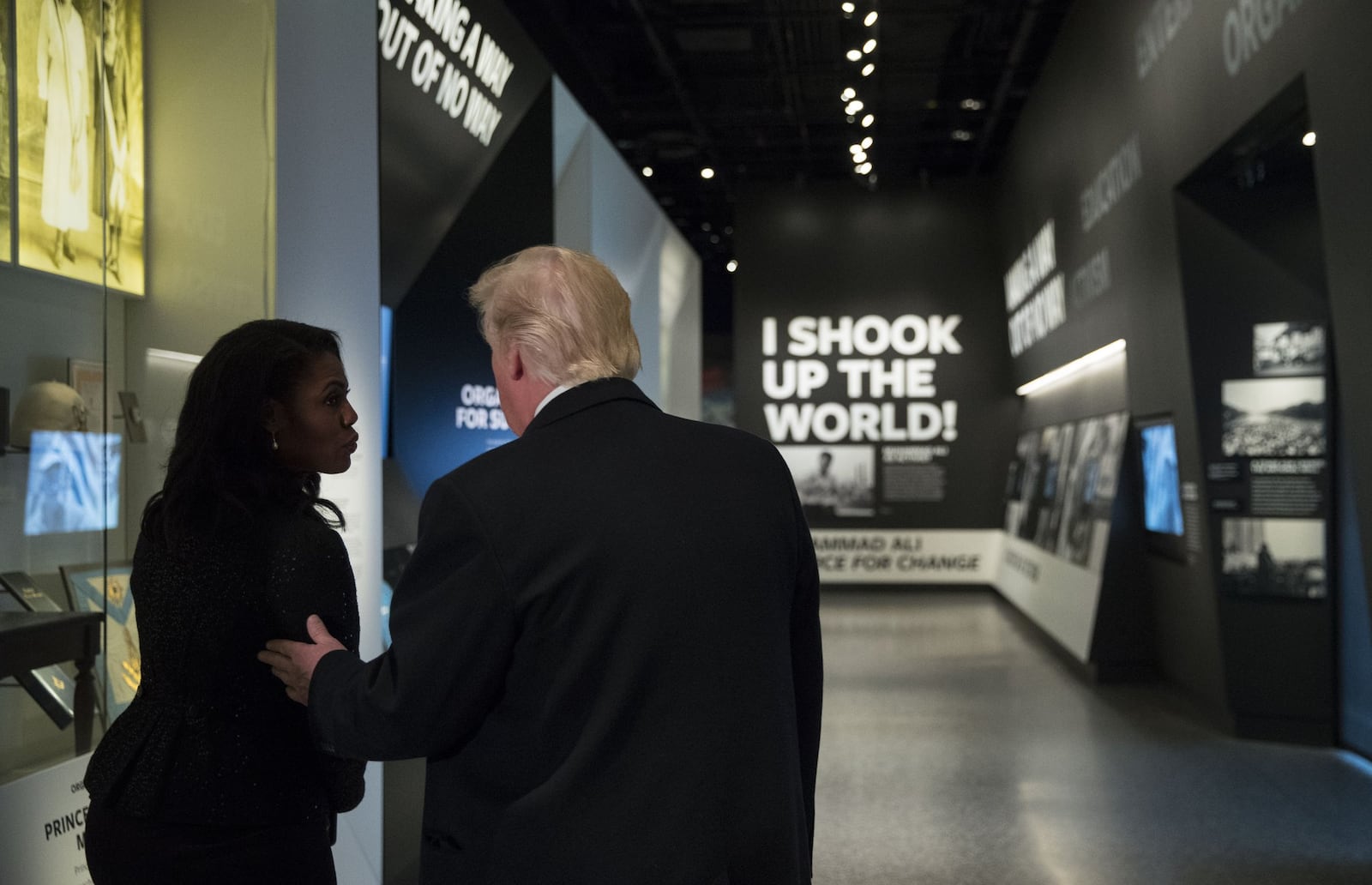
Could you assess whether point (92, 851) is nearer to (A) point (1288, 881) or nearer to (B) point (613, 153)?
(A) point (1288, 881)

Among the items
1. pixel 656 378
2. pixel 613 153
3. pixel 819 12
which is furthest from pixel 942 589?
pixel 613 153

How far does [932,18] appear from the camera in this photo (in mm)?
9703

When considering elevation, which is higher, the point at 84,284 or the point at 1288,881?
the point at 84,284

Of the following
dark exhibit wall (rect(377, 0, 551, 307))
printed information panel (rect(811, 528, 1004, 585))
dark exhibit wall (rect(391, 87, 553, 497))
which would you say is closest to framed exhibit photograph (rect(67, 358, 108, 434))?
dark exhibit wall (rect(377, 0, 551, 307))

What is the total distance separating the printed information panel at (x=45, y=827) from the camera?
209 centimetres

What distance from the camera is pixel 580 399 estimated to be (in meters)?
1.28

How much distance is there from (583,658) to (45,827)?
5.12 feet

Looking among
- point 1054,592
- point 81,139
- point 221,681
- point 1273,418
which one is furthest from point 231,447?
point 1054,592

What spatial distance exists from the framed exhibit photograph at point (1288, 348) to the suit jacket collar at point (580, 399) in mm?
5334

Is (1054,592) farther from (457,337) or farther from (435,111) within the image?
(435,111)

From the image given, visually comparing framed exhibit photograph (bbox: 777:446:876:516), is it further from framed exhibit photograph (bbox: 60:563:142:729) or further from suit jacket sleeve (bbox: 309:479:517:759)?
suit jacket sleeve (bbox: 309:479:517:759)

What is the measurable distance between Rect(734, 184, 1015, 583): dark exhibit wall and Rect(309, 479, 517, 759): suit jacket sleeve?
12.0 meters

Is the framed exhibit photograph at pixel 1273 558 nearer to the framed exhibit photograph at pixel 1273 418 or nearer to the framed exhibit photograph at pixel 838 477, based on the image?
the framed exhibit photograph at pixel 1273 418

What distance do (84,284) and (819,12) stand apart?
304 inches
